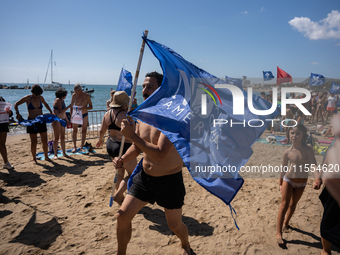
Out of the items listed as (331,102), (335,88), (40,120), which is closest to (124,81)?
(40,120)

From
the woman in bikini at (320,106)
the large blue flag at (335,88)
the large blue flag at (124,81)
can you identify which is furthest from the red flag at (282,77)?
the large blue flag at (124,81)

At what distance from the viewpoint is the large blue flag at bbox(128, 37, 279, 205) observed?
7.17 feet

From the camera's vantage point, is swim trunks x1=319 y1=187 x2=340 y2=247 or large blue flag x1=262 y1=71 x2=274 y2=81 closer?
swim trunks x1=319 y1=187 x2=340 y2=247

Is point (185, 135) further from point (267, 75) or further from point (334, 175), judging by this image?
point (267, 75)

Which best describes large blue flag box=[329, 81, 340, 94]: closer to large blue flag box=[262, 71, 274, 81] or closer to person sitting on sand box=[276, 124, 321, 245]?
large blue flag box=[262, 71, 274, 81]

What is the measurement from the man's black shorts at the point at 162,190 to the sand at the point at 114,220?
1.01 metres

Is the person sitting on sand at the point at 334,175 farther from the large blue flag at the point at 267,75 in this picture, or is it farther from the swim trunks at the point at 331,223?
the large blue flag at the point at 267,75

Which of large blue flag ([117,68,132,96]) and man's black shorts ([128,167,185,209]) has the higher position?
large blue flag ([117,68,132,96])

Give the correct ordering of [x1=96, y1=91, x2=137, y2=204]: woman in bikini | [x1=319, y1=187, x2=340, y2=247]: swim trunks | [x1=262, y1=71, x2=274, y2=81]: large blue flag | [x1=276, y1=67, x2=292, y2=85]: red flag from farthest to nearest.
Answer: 1. [x1=262, y1=71, x2=274, y2=81]: large blue flag
2. [x1=276, y1=67, x2=292, y2=85]: red flag
3. [x1=96, y1=91, x2=137, y2=204]: woman in bikini
4. [x1=319, y1=187, x2=340, y2=247]: swim trunks

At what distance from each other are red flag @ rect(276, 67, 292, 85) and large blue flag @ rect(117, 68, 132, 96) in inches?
404

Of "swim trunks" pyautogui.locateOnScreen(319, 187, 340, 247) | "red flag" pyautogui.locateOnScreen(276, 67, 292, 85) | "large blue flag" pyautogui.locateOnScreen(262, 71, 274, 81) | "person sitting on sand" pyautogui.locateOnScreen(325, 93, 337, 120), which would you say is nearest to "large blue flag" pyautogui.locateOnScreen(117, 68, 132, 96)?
"swim trunks" pyautogui.locateOnScreen(319, 187, 340, 247)

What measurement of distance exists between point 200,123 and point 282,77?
505 inches

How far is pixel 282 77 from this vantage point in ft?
43.0

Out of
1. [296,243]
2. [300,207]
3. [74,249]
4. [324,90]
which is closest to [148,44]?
[74,249]
